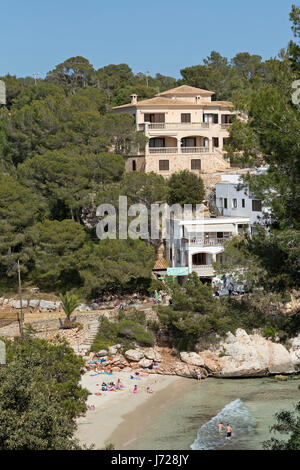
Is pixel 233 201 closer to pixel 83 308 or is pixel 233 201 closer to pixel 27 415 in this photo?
pixel 83 308

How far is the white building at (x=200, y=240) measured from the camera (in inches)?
1593

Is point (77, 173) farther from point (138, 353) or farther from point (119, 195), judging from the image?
point (138, 353)

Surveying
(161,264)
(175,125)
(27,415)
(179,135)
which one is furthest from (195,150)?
(27,415)

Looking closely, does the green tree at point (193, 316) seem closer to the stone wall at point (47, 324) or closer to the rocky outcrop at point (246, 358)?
the rocky outcrop at point (246, 358)

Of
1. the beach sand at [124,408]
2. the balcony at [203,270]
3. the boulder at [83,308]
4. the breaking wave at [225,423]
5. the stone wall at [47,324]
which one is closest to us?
the breaking wave at [225,423]

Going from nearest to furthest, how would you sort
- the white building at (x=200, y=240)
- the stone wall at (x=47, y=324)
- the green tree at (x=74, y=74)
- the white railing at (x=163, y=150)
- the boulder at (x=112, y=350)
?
the boulder at (x=112, y=350), the stone wall at (x=47, y=324), the white building at (x=200, y=240), the white railing at (x=163, y=150), the green tree at (x=74, y=74)

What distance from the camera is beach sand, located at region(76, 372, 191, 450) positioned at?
24.6 meters

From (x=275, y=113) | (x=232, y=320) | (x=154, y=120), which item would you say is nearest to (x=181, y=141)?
(x=154, y=120)

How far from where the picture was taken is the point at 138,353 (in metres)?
33.7

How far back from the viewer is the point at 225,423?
26.0 m

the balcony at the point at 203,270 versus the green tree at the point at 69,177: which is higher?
the green tree at the point at 69,177
